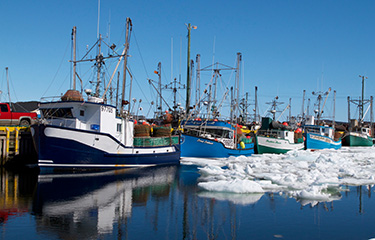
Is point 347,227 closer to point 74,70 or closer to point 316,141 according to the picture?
point 74,70

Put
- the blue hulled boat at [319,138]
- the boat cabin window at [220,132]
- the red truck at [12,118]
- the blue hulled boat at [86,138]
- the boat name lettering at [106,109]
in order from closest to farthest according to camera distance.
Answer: the blue hulled boat at [86,138]
the boat name lettering at [106,109]
the red truck at [12,118]
the boat cabin window at [220,132]
the blue hulled boat at [319,138]

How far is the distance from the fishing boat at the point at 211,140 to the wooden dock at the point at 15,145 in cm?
1250

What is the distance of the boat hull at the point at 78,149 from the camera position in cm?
1886

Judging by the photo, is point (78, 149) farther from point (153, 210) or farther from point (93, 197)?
point (153, 210)

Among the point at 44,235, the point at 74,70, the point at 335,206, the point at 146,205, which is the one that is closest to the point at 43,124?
the point at 74,70

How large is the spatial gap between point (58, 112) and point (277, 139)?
1059 inches

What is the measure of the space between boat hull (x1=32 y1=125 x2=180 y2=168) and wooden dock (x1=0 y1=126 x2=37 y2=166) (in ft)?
11.7

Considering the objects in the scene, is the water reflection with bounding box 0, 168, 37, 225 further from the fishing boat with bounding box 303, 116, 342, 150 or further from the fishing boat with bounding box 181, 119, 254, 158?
the fishing boat with bounding box 303, 116, 342, 150

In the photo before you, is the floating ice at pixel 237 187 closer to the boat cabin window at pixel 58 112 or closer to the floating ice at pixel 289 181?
the floating ice at pixel 289 181

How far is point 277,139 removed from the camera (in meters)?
40.3

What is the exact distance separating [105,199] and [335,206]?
9.31 metres

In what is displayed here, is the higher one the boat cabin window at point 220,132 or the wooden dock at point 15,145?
the boat cabin window at point 220,132

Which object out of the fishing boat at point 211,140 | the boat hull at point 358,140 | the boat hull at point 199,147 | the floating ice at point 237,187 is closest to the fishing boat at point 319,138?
the boat hull at point 358,140

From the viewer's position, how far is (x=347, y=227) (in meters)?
10.9
